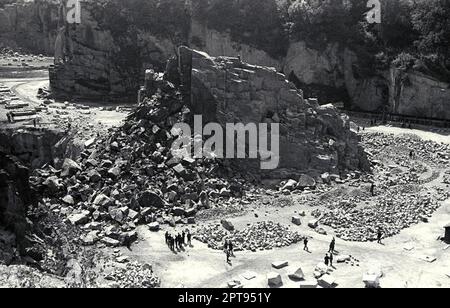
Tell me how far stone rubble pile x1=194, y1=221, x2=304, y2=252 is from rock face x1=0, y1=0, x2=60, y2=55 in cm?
6715

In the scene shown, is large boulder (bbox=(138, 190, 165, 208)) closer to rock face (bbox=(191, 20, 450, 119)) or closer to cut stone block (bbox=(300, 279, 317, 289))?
cut stone block (bbox=(300, 279, 317, 289))

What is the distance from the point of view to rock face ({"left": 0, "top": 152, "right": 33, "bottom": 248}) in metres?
24.5

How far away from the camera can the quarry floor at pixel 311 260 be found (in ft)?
77.8

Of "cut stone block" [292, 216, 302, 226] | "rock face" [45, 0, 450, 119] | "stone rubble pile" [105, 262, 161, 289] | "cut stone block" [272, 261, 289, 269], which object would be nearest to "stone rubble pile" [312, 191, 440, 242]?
"cut stone block" [292, 216, 302, 226]

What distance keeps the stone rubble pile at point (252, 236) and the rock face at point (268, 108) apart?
8.38m

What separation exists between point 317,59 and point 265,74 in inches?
855

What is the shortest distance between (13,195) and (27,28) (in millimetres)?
69589

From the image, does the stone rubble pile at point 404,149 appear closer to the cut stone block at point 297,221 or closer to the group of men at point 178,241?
the cut stone block at point 297,221

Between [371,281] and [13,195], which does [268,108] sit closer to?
[371,281]

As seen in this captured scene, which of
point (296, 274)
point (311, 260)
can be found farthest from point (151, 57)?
point (296, 274)

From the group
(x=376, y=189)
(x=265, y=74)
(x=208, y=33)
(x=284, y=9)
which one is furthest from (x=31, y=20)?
(x=376, y=189)

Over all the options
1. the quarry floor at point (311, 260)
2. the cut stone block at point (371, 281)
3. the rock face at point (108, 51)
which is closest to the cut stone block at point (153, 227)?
the quarry floor at point (311, 260)

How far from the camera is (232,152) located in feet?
117

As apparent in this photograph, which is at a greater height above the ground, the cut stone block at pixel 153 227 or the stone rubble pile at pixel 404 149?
the stone rubble pile at pixel 404 149
